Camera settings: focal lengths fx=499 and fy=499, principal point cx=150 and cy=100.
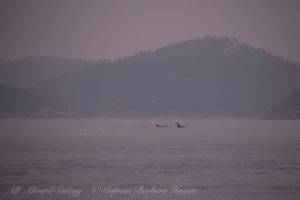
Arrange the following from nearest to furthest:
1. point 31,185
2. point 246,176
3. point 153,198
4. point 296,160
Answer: point 153,198 < point 31,185 < point 246,176 < point 296,160

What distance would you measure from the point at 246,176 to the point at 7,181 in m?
13.2

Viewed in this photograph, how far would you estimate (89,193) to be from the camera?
23297 millimetres

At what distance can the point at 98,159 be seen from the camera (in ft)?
123

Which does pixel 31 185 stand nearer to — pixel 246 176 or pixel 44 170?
pixel 44 170

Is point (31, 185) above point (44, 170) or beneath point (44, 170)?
above

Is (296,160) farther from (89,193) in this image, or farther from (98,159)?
(89,193)

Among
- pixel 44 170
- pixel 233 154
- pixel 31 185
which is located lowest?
pixel 233 154

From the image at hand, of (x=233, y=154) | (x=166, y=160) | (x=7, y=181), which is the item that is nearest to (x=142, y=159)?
(x=166, y=160)

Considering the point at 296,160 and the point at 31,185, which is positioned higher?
the point at 31,185

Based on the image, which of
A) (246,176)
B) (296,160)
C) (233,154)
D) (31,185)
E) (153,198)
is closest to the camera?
(153,198)

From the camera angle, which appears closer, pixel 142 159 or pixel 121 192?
pixel 121 192

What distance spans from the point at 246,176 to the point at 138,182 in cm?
667

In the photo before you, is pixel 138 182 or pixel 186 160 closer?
pixel 138 182

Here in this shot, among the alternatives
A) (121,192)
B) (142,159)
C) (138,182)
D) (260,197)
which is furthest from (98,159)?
(260,197)
